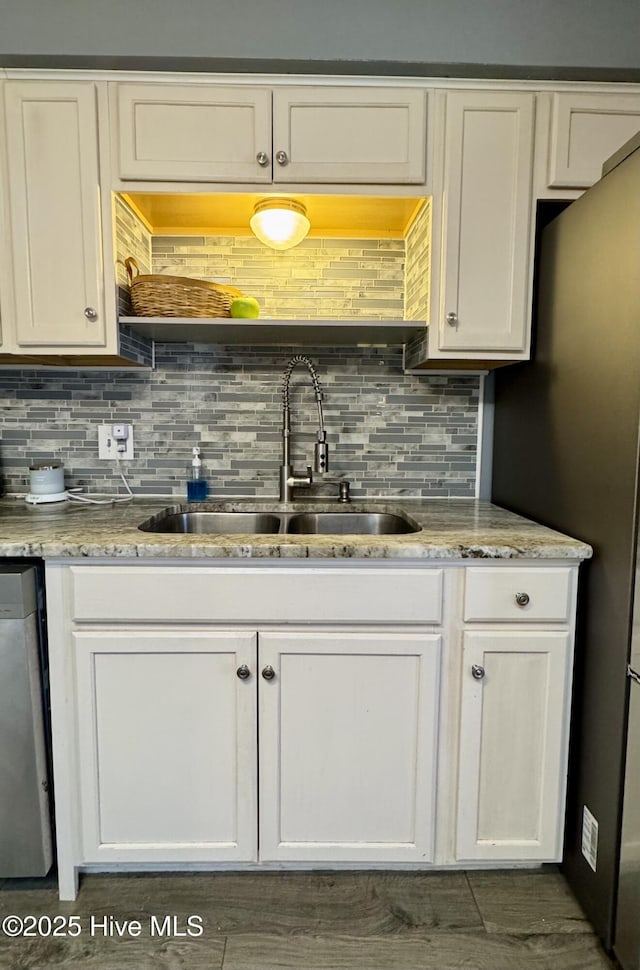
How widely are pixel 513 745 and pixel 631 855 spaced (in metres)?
0.30

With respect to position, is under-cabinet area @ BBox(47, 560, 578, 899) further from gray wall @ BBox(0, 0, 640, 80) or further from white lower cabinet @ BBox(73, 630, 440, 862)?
gray wall @ BBox(0, 0, 640, 80)

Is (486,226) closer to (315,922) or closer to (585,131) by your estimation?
(585,131)

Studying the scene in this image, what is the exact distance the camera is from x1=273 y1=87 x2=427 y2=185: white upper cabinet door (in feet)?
4.79

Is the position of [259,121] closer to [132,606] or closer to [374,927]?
[132,606]

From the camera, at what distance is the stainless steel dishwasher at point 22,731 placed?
1238 mm

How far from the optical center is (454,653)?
129 centimetres

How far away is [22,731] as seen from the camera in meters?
1.28

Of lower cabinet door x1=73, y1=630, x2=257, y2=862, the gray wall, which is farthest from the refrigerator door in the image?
the gray wall

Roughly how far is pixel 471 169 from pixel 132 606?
60.4 inches

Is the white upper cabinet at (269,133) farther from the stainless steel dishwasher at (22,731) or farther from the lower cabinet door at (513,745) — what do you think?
the lower cabinet door at (513,745)

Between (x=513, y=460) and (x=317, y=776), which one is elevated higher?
(x=513, y=460)

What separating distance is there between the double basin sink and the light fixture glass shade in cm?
92

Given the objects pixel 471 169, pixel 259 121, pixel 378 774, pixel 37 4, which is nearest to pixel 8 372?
pixel 37 4

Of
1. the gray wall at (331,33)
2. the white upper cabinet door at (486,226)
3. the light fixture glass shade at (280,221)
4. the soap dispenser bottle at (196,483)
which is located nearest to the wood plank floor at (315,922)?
the soap dispenser bottle at (196,483)
